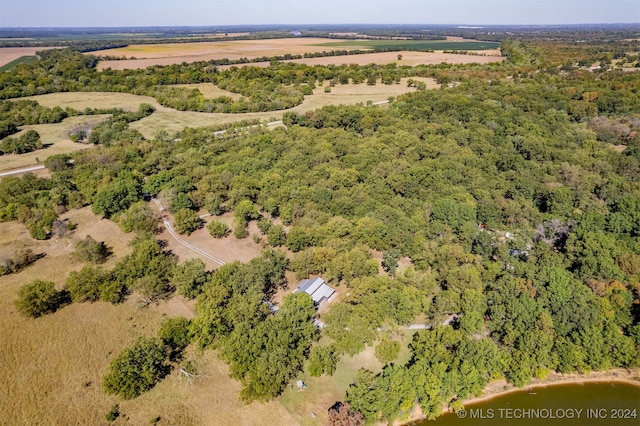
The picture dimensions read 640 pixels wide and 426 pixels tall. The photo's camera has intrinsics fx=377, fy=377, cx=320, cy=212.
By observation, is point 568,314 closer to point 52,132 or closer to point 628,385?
point 628,385

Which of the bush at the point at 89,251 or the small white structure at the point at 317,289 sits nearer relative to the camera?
the small white structure at the point at 317,289

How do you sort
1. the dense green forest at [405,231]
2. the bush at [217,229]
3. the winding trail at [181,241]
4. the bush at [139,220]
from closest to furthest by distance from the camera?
the dense green forest at [405,231]
the winding trail at [181,241]
the bush at [139,220]
the bush at [217,229]

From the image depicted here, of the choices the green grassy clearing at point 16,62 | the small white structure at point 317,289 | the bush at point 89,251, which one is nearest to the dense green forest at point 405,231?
the small white structure at point 317,289

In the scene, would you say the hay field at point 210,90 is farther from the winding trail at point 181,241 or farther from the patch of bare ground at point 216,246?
the patch of bare ground at point 216,246

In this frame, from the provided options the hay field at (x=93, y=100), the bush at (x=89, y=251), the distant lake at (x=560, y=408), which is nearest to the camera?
the distant lake at (x=560, y=408)

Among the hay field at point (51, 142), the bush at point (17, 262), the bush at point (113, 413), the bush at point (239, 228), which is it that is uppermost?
the hay field at point (51, 142)

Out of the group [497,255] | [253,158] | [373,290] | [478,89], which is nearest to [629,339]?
[497,255]

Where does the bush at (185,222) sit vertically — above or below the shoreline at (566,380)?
above
